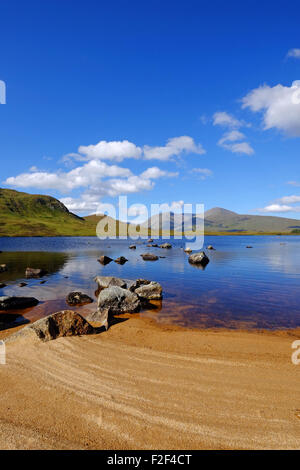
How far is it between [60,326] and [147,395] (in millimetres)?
7114

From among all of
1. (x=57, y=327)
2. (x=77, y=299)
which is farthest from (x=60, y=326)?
(x=77, y=299)

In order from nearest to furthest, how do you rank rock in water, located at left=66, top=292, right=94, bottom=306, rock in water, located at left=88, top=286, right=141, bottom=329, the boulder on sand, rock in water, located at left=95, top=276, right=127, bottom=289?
the boulder on sand
rock in water, located at left=88, top=286, right=141, bottom=329
rock in water, located at left=66, top=292, right=94, bottom=306
rock in water, located at left=95, top=276, right=127, bottom=289

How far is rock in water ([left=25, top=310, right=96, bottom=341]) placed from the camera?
12.4 metres

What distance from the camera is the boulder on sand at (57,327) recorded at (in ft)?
40.5

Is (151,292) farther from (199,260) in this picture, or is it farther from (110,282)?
(199,260)

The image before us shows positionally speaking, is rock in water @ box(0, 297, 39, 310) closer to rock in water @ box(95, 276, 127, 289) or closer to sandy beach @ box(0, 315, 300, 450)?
rock in water @ box(95, 276, 127, 289)

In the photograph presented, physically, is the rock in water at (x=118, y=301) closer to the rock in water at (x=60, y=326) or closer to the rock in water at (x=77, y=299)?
the rock in water at (x=77, y=299)

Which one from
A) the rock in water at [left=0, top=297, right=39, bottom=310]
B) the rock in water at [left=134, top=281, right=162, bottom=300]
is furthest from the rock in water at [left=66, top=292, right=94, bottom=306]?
the rock in water at [left=134, top=281, right=162, bottom=300]

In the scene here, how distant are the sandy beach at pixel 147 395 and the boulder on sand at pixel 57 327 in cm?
51
